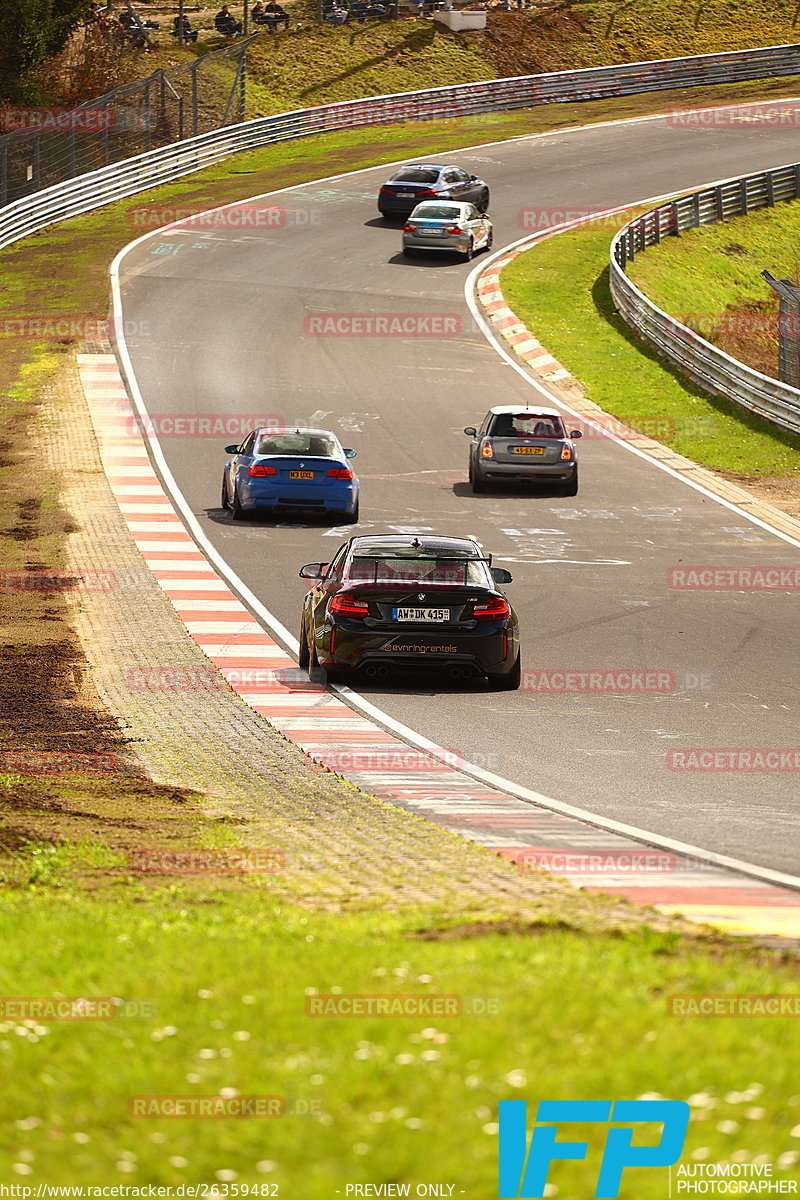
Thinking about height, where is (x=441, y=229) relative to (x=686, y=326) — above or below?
above

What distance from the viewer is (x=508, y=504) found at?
90.8ft

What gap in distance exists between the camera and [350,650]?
15578mm

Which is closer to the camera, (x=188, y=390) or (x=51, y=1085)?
(x=51, y=1085)

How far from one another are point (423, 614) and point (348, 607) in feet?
2.43

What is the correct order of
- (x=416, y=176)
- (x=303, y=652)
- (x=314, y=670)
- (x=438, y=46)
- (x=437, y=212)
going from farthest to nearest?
1. (x=438, y=46)
2. (x=416, y=176)
3. (x=437, y=212)
4. (x=303, y=652)
5. (x=314, y=670)

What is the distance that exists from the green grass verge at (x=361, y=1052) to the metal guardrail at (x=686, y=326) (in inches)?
1106

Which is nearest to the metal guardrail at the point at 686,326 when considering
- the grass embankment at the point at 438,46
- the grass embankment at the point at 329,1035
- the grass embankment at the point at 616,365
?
the grass embankment at the point at 616,365

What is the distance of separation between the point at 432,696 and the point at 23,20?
5216cm

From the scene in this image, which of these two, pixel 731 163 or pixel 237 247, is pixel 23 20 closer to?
pixel 237 247

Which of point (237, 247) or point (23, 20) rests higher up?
point (23, 20)

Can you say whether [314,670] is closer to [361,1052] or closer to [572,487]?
[361,1052]

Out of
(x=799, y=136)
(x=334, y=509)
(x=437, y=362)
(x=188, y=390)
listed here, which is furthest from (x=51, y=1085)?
(x=799, y=136)

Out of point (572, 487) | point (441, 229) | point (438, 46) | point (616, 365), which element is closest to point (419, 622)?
point (572, 487)

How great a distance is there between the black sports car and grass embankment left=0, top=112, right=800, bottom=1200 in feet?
21.4
